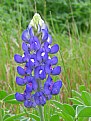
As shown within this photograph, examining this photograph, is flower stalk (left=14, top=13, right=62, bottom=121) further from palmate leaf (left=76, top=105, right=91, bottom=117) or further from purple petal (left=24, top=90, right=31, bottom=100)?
palmate leaf (left=76, top=105, right=91, bottom=117)

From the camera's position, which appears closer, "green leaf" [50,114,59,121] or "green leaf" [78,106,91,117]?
"green leaf" [78,106,91,117]

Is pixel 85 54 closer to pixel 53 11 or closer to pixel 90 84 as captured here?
pixel 90 84

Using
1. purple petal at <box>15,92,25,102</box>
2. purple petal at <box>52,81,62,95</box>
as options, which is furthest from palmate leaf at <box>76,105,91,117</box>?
purple petal at <box>15,92,25,102</box>

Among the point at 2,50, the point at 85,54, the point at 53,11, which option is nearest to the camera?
the point at 2,50

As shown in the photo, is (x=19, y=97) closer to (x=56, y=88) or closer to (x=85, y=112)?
(x=56, y=88)

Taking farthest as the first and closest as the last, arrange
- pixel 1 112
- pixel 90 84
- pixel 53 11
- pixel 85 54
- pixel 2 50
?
pixel 53 11
pixel 85 54
pixel 2 50
pixel 90 84
pixel 1 112

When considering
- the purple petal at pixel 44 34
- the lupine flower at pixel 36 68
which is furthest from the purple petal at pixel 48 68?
the purple petal at pixel 44 34

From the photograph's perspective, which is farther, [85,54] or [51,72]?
[85,54]

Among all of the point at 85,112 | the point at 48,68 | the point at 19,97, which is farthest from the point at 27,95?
the point at 85,112

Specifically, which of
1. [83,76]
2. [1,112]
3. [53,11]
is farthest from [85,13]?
[1,112]
